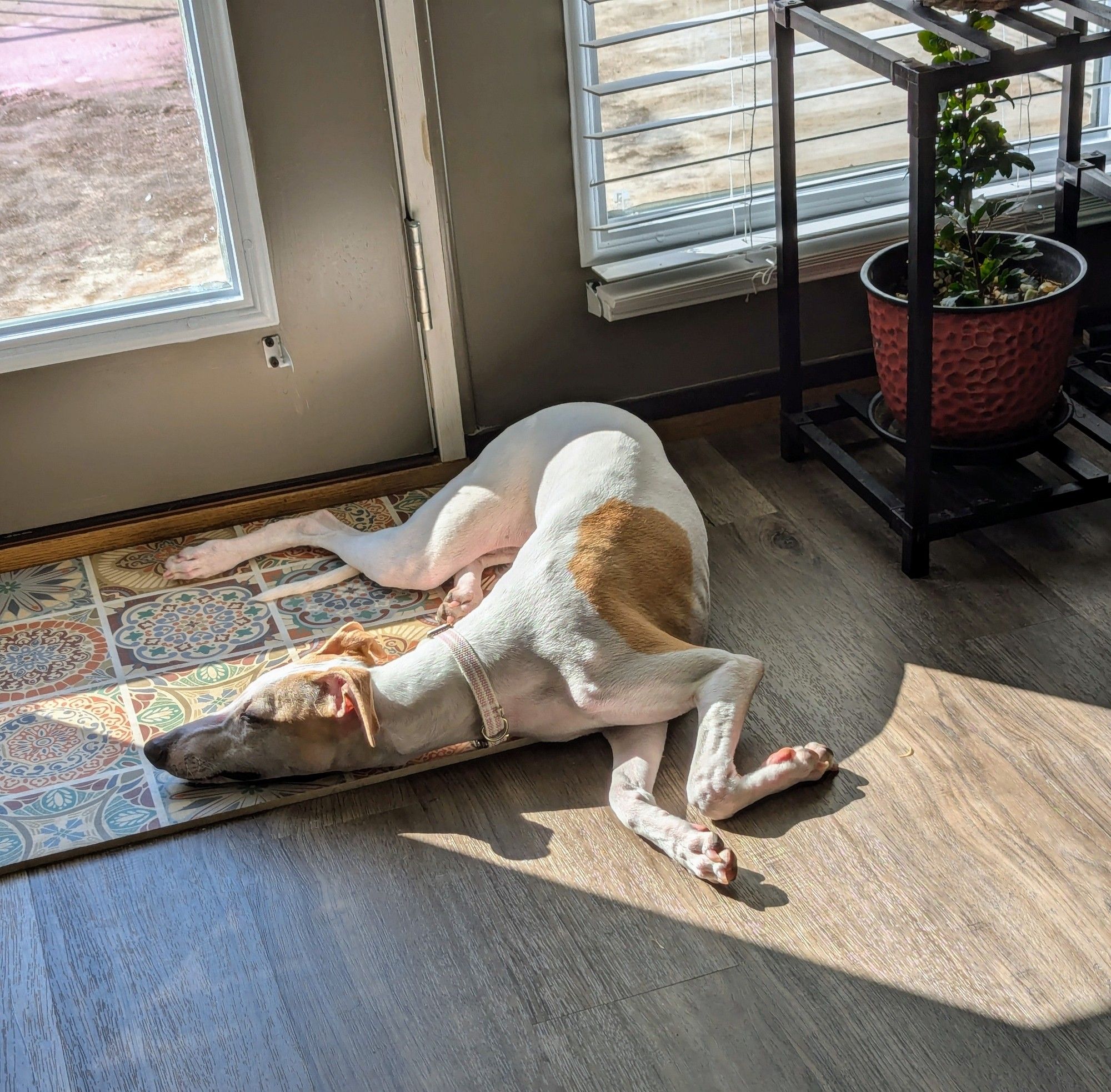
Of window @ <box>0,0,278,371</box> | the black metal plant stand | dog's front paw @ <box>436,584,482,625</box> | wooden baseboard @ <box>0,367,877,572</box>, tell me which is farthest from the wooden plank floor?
window @ <box>0,0,278,371</box>

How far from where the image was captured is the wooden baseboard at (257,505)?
2.51m

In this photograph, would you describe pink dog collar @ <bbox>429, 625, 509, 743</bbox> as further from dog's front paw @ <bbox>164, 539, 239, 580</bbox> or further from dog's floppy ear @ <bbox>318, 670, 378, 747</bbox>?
dog's front paw @ <bbox>164, 539, 239, 580</bbox>

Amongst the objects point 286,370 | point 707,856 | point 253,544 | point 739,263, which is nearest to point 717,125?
point 739,263

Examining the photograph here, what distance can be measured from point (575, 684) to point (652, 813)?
218 mm

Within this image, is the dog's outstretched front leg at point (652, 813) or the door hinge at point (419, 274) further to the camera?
the door hinge at point (419, 274)

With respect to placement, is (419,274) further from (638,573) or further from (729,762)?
(729,762)

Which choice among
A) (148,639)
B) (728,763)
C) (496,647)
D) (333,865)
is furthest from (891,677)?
(148,639)

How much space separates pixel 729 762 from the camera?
1.76m

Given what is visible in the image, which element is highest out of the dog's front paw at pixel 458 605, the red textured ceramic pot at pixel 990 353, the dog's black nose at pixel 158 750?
the red textured ceramic pot at pixel 990 353

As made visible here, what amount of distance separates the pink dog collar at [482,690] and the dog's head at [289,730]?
0.44 feet

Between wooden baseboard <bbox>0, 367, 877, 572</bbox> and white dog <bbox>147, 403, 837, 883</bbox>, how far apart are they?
644mm

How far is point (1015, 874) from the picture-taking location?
5.32 ft

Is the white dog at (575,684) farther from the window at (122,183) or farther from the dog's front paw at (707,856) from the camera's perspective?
the window at (122,183)

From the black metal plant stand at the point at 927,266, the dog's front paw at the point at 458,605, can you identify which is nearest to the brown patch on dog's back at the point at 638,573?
the dog's front paw at the point at 458,605
